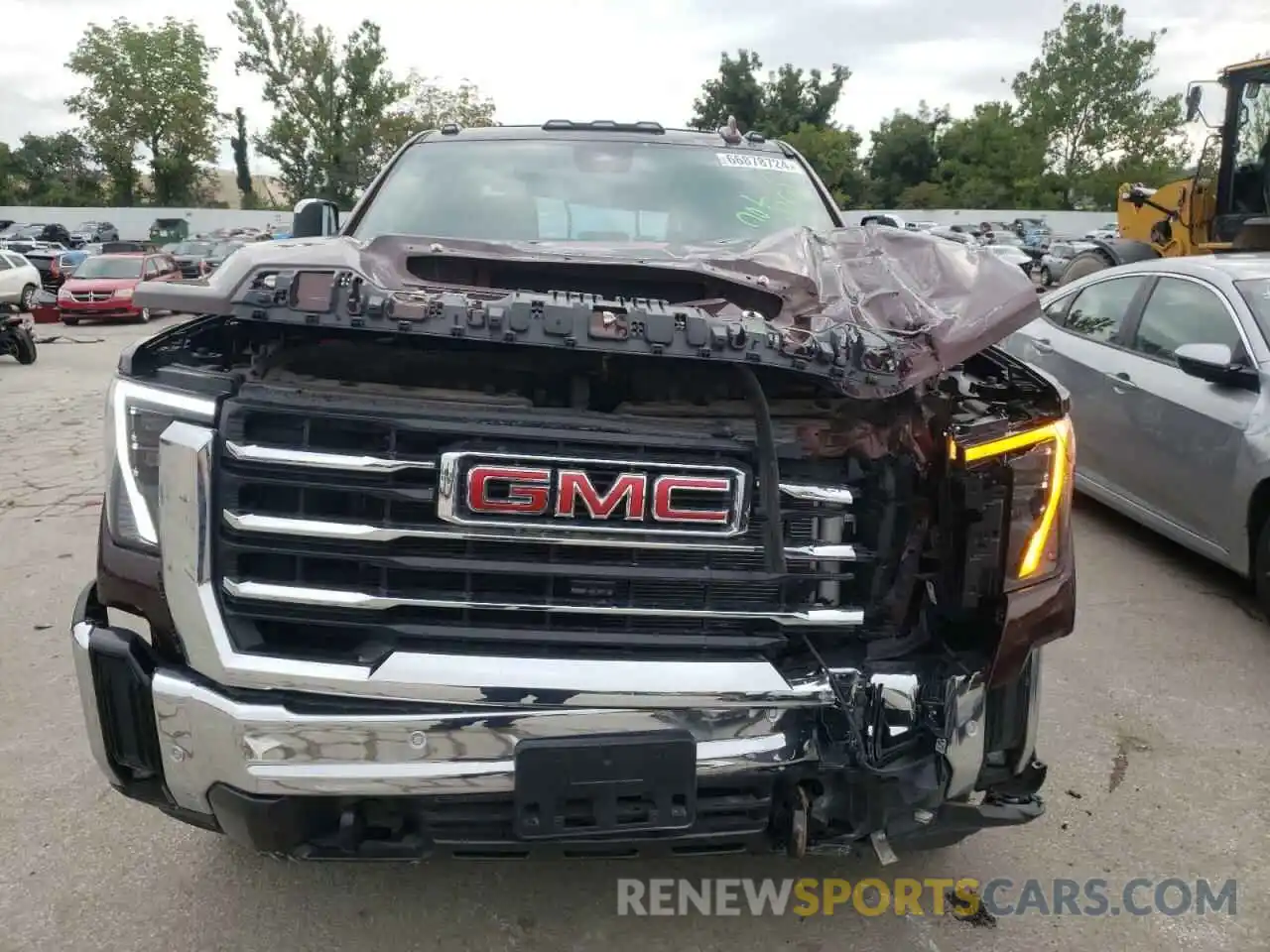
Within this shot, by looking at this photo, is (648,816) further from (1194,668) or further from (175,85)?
(175,85)

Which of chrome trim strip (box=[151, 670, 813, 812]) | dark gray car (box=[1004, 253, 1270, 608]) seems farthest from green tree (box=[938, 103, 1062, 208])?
chrome trim strip (box=[151, 670, 813, 812])

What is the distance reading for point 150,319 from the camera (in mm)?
22375

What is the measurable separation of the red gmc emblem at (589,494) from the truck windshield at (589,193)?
1.44 metres

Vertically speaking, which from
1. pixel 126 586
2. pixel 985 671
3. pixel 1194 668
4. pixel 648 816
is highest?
pixel 126 586

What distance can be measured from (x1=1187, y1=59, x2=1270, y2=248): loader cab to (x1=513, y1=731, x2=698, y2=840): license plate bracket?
10918 millimetres

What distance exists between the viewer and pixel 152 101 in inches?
2256

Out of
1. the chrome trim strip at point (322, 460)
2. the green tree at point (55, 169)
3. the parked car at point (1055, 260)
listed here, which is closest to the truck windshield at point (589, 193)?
the chrome trim strip at point (322, 460)

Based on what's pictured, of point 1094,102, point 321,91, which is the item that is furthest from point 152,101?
point 1094,102

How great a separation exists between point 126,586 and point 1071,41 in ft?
243

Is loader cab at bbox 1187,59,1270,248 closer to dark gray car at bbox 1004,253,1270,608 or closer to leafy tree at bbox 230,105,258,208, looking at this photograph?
dark gray car at bbox 1004,253,1270,608

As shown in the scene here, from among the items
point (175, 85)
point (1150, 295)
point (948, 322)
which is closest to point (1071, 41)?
point (175, 85)

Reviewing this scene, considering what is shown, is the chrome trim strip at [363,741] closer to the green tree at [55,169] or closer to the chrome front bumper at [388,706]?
the chrome front bumper at [388,706]

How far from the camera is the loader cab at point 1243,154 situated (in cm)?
1038

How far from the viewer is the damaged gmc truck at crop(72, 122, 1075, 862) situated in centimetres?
190
